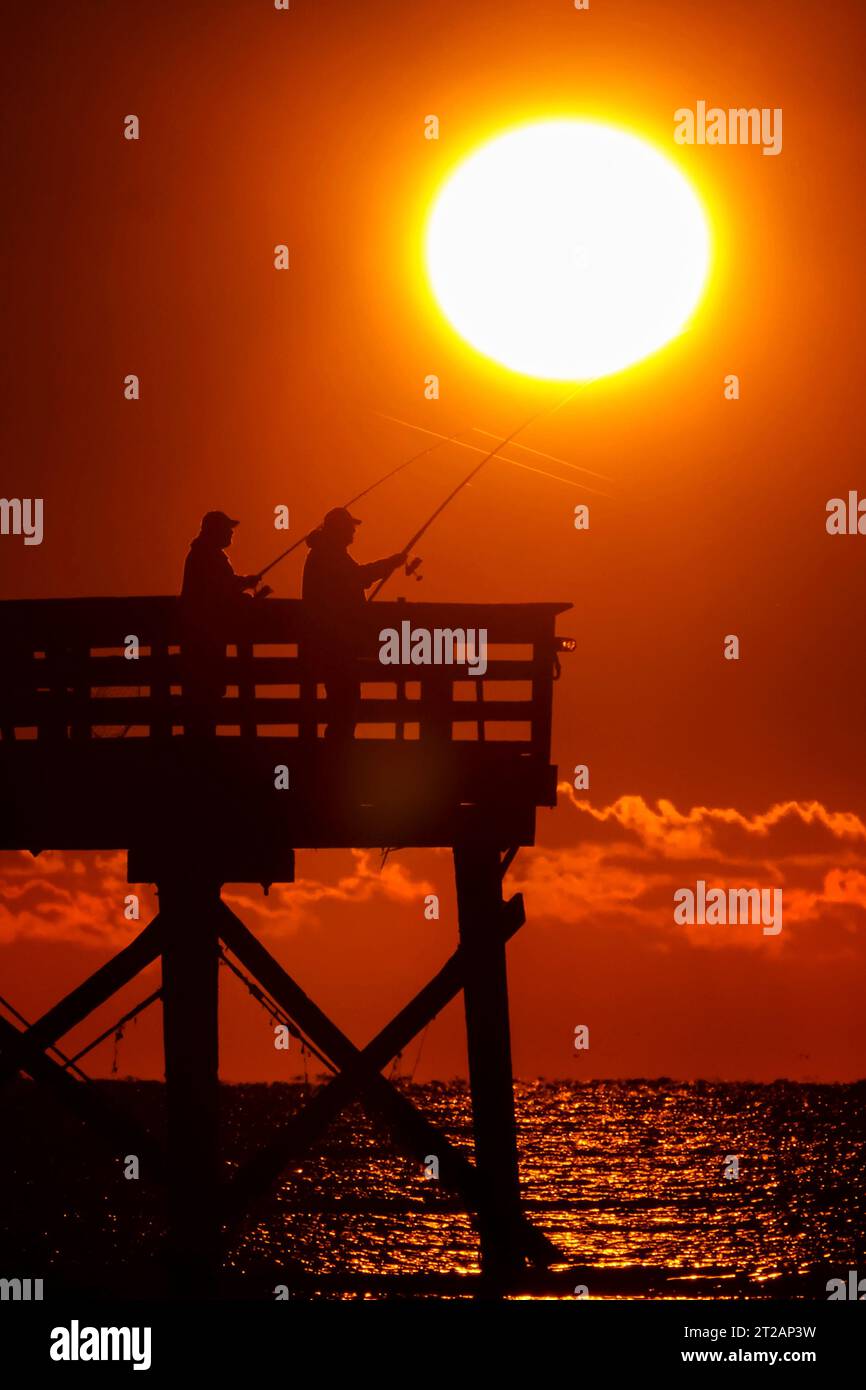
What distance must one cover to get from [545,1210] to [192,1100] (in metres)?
23.7

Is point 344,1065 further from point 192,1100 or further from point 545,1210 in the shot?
point 545,1210

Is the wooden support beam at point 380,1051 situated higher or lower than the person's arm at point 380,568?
lower

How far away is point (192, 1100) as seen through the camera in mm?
16094

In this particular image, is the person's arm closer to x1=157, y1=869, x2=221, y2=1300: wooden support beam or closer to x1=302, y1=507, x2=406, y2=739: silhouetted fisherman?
x1=302, y1=507, x2=406, y2=739: silhouetted fisherman

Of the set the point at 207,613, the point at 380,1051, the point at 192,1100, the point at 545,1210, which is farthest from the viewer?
the point at 545,1210

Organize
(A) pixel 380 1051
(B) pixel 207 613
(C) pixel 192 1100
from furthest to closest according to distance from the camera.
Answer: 1. (A) pixel 380 1051
2. (C) pixel 192 1100
3. (B) pixel 207 613

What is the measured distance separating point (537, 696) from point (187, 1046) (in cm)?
Result: 402

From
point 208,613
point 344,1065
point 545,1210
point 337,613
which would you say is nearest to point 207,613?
point 208,613

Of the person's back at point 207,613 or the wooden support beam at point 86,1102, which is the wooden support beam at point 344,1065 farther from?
the person's back at point 207,613

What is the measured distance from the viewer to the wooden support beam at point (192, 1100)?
52.8 ft

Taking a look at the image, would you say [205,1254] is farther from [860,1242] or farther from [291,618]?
[860,1242]

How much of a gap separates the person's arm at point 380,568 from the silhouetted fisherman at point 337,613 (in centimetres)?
11

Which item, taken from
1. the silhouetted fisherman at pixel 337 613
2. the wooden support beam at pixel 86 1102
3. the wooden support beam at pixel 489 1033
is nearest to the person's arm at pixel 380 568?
the silhouetted fisherman at pixel 337 613
